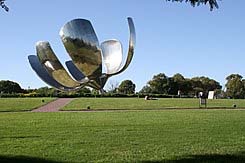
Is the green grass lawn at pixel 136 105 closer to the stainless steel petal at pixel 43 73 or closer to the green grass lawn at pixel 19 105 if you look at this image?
the green grass lawn at pixel 19 105

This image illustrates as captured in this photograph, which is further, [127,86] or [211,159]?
[127,86]

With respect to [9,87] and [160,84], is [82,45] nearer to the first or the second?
[9,87]

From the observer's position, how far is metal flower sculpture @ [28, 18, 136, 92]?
24.5 feet

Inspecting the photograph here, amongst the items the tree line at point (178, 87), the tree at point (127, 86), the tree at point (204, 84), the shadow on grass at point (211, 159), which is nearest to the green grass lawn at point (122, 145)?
the shadow on grass at point (211, 159)

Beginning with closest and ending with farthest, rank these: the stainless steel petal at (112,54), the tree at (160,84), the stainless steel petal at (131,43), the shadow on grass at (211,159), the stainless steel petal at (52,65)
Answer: the stainless steel petal at (131,43), the stainless steel petal at (52,65), the stainless steel petal at (112,54), the shadow on grass at (211,159), the tree at (160,84)

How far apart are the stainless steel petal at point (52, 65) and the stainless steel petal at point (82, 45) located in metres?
0.27

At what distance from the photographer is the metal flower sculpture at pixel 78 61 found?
293 inches

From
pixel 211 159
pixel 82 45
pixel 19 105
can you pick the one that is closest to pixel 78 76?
pixel 82 45

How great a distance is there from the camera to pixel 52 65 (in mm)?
7867

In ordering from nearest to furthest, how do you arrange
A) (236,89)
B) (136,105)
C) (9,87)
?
(136,105)
(9,87)
(236,89)

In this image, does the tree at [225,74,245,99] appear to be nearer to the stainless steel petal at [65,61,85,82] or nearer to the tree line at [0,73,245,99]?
A: the tree line at [0,73,245,99]

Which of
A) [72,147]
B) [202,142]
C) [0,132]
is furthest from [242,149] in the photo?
[0,132]

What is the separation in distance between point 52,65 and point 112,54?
1.43m

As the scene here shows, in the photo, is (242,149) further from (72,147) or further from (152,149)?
(72,147)
